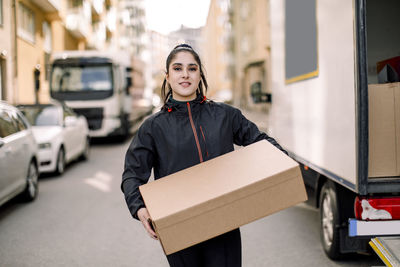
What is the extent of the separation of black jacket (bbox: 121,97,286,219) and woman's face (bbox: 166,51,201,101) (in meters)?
0.05

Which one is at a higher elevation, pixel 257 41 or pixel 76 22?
pixel 257 41

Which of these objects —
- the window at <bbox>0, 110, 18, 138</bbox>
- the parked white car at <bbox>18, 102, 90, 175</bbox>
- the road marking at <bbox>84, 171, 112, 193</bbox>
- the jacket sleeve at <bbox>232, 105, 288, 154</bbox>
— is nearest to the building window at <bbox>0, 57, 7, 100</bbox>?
the parked white car at <bbox>18, 102, 90, 175</bbox>

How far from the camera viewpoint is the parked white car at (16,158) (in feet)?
21.1

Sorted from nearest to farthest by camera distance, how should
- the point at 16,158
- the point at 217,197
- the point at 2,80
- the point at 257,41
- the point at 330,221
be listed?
the point at 217,197
the point at 330,221
the point at 16,158
the point at 2,80
the point at 257,41

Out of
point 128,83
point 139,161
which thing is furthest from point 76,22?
point 139,161

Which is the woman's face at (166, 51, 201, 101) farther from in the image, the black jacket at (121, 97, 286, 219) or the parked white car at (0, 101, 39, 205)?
the parked white car at (0, 101, 39, 205)

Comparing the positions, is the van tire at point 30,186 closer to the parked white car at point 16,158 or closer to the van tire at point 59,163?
the parked white car at point 16,158

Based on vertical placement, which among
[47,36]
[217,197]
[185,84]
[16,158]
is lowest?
[16,158]

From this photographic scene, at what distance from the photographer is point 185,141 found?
7.88 feet

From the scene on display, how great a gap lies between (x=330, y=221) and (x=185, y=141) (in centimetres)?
253

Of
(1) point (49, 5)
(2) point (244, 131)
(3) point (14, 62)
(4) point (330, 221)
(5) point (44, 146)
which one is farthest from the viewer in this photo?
(1) point (49, 5)

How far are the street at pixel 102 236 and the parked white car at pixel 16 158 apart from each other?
0.33 metres

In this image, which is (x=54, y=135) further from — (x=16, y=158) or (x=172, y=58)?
(x=172, y=58)

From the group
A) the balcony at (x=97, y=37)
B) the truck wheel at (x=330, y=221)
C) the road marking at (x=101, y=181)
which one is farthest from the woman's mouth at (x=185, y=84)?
the balcony at (x=97, y=37)
